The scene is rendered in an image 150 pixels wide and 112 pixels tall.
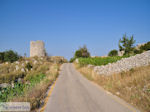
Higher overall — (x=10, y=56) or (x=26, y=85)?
(x=10, y=56)

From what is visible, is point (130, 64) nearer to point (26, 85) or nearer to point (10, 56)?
point (26, 85)

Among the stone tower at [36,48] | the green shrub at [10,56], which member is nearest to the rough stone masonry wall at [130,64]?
the green shrub at [10,56]

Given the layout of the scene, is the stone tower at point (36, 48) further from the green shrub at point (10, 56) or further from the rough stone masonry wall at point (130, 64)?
the rough stone masonry wall at point (130, 64)

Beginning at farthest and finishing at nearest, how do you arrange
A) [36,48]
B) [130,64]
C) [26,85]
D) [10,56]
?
[36,48]
[10,56]
[130,64]
[26,85]

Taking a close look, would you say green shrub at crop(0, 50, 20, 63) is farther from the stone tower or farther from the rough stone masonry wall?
the rough stone masonry wall

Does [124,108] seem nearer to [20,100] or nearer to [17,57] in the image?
[20,100]

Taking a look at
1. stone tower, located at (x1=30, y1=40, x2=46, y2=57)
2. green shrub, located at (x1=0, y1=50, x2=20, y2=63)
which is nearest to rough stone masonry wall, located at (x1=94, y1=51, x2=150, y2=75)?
green shrub, located at (x1=0, y1=50, x2=20, y2=63)

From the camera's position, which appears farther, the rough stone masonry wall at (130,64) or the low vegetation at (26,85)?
the rough stone masonry wall at (130,64)

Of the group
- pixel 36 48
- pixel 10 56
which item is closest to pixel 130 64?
pixel 10 56

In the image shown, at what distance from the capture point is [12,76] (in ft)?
56.6

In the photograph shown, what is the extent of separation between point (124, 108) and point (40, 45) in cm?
4684

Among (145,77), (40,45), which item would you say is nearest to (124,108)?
(145,77)

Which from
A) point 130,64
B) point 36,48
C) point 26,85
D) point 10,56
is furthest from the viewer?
point 36,48

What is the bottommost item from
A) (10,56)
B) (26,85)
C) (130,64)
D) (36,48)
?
(26,85)
